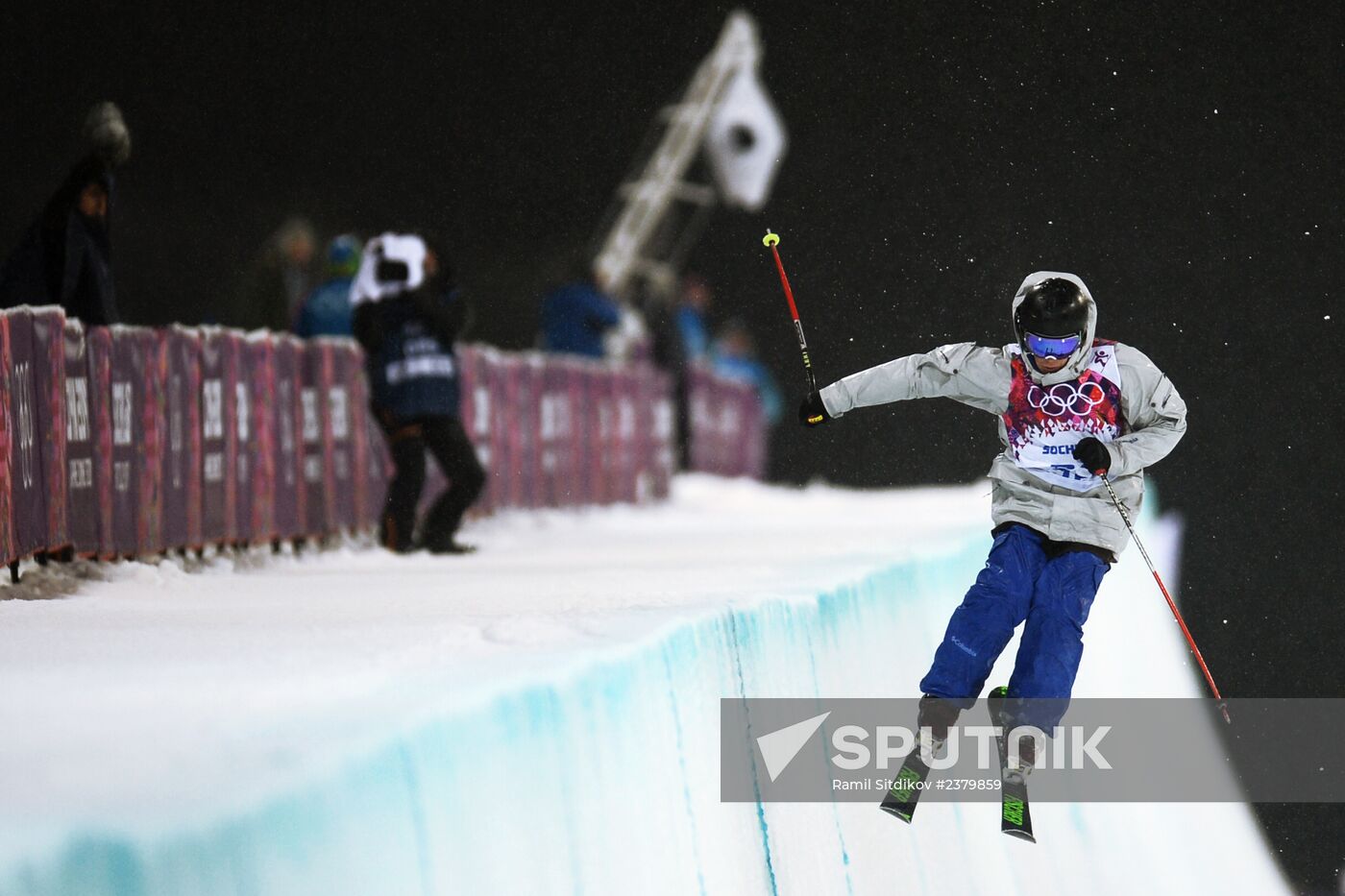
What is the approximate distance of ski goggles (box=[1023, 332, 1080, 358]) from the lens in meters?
4.16

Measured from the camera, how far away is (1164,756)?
7.50 m

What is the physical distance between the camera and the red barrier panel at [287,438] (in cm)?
841

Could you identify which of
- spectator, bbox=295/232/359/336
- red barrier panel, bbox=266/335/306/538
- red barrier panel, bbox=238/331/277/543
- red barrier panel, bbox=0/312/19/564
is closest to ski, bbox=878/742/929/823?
red barrier panel, bbox=0/312/19/564

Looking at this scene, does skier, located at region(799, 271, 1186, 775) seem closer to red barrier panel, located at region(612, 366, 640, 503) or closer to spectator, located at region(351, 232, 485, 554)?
spectator, located at region(351, 232, 485, 554)

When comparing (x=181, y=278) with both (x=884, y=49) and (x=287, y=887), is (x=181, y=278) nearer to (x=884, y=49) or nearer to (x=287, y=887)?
(x=884, y=49)

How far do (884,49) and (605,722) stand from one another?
16438 mm

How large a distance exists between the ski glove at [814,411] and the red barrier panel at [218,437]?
4119 millimetres

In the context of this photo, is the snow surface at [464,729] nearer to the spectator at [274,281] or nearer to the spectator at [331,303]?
the spectator at [331,303]

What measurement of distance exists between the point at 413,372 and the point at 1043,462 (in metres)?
4.34

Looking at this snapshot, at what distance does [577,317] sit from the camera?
→ 12953 millimetres

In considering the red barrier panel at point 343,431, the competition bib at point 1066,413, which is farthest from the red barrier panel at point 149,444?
the competition bib at point 1066,413

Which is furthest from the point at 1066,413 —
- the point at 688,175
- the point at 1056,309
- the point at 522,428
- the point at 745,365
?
the point at 688,175

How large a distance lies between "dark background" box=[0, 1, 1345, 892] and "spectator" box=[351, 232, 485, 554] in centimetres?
632
